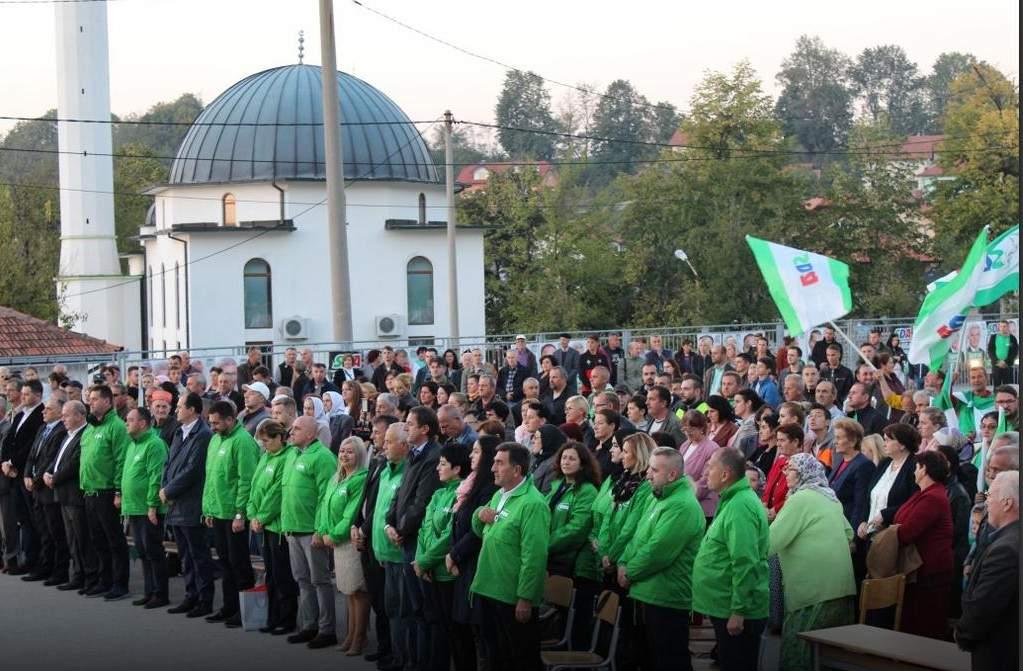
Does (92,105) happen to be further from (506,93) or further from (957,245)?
(957,245)

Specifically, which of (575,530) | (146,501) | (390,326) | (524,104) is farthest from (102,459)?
(524,104)

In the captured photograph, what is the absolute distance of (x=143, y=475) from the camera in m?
13.0

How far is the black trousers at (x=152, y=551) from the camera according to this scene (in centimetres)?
1291

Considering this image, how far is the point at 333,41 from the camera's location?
2325 centimetres

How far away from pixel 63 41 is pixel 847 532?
45.0m

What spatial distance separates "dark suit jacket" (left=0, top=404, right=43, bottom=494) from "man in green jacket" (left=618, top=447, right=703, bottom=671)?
842cm

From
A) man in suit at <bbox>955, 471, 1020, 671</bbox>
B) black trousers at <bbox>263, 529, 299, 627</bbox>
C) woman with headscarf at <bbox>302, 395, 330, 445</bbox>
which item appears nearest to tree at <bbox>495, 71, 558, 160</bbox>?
woman with headscarf at <bbox>302, 395, 330, 445</bbox>

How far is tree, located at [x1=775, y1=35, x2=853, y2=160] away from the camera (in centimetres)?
3678

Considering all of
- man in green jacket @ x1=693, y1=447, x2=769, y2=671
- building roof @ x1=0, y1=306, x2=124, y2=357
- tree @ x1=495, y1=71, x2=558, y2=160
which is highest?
tree @ x1=495, y1=71, x2=558, y2=160

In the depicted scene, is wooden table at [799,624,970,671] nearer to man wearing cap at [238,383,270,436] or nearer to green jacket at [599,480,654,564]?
green jacket at [599,480,654,564]

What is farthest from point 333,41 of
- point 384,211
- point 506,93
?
point 506,93

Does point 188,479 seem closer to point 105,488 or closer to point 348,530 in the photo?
point 105,488

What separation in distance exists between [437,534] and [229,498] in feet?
10.2

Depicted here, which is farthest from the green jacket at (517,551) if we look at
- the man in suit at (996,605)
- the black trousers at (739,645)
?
the man in suit at (996,605)
